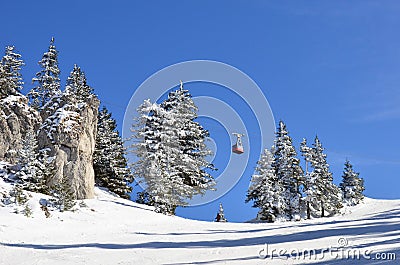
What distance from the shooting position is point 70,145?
30453 mm

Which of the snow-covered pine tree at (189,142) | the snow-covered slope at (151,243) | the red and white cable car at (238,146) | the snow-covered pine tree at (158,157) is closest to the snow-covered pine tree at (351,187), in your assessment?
the snow-covered pine tree at (189,142)

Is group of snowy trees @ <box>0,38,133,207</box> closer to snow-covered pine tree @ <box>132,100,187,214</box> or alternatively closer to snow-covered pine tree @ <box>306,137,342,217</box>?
snow-covered pine tree @ <box>132,100,187,214</box>

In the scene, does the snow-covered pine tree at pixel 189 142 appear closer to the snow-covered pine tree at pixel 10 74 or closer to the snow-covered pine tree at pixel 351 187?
the snow-covered pine tree at pixel 10 74

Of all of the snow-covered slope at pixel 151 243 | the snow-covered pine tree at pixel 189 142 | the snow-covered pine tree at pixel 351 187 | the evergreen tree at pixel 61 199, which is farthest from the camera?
the snow-covered pine tree at pixel 351 187

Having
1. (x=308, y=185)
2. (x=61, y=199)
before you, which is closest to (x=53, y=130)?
(x=61, y=199)

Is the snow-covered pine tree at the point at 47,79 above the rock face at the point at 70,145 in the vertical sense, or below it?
above

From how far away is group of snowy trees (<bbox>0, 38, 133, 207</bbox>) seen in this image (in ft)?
82.3

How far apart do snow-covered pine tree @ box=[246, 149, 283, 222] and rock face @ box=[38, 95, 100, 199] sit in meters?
18.4

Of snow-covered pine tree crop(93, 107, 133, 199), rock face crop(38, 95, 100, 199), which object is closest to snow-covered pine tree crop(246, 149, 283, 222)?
snow-covered pine tree crop(93, 107, 133, 199)

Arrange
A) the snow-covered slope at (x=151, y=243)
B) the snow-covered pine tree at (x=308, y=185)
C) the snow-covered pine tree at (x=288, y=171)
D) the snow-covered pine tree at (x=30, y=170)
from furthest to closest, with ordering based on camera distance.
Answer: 1. the snow-covered pine tree at (x=308, y=185)
2. the snow-covered pine tree at (x=288, y=171)
3. the snow-covered pine tree at (x=30, y=170)
4. the snow-covered slope at (x=151, y=243)

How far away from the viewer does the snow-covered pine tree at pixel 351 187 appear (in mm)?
60156

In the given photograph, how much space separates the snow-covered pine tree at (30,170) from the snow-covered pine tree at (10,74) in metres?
13.9

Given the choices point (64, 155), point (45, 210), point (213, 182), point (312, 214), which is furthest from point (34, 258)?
point (312, 214)

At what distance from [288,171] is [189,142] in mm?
12922
